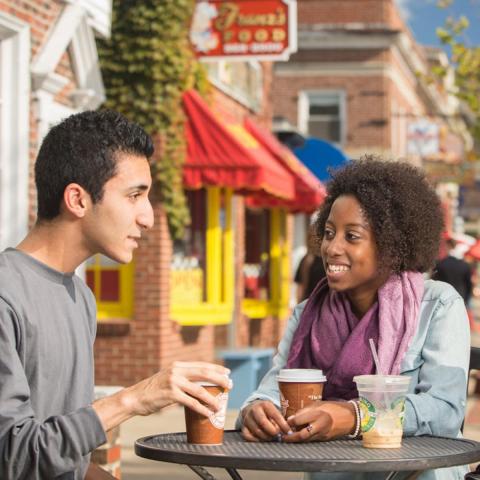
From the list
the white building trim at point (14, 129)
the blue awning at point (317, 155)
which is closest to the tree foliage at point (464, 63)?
the blue awning at point (317, 155)

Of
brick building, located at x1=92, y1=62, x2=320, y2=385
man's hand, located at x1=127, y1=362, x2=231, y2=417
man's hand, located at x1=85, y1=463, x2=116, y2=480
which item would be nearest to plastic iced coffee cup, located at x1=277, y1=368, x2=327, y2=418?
man's hand, located at x1=127, y1=362, x2=231, y2=417

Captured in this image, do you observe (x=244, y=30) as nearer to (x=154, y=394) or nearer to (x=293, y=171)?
(x=293, y=171)

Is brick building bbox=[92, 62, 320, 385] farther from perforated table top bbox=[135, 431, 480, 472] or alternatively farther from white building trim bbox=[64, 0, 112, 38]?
perforated table top bbox=[135, 431, 480, 472]

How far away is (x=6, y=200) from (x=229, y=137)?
183 inches

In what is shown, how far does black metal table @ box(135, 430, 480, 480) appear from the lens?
3363 mm

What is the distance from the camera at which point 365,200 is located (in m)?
4.20

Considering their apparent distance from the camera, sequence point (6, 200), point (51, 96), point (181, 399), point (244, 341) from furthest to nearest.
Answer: point (244, 341) → point (51, 96) → point (6, 200) → point (181, 399)

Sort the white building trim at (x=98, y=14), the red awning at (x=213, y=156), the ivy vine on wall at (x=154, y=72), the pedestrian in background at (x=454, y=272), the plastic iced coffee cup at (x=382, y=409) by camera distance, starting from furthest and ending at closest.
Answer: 1. the pedestrian in background at (x=454, y=272)
2. the red awning at (x=213, y=156)
3. the ivy vine on wall at (x=154, y=72)
4. the white building trim at (x=98, y=14)
5. the plastic iced coffee cup at (x=382, y=409)

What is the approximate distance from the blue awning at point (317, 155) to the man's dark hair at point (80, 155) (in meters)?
17.6

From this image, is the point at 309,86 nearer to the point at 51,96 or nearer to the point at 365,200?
the point at 51,96

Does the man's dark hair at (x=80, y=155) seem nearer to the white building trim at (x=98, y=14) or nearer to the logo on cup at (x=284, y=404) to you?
the logo on cup at (x=284, y=404)

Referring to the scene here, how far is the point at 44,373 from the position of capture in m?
3.26

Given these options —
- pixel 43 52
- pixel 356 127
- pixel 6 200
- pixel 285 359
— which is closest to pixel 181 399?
pixel 285 359

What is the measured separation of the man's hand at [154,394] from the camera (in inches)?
122
